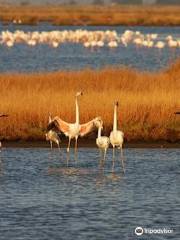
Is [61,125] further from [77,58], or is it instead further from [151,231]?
[77,58]

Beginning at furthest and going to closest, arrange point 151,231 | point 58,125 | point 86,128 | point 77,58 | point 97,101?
point 77,58 → point 97,101 → point 86,128 → point 58,125 → point 151,231

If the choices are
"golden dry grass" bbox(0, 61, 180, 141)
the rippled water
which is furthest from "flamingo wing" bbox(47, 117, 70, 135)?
"golden dry grass" bbox(0, 61, 180, 141)

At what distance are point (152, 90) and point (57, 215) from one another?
10395mm

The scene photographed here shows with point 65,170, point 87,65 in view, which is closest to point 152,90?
point 65,170

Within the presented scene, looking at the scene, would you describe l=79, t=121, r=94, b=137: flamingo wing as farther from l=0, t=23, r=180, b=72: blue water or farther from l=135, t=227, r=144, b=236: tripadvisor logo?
l=0, t=23, r=180, b=72: blue water

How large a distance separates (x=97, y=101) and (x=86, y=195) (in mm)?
7112

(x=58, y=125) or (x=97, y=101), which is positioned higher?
(x=58, y=125)

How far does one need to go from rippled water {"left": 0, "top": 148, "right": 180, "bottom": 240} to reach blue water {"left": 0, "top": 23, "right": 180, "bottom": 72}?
63.7 feet

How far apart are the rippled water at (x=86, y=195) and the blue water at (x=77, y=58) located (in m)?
19.4

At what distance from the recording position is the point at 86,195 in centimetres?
1480

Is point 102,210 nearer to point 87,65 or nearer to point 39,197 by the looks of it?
point 39,197

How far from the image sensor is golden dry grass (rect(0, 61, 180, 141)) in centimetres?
1992

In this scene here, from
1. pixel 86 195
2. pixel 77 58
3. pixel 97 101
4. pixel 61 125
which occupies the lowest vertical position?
pixel 77 58

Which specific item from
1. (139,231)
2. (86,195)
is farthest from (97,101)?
(139,231)
